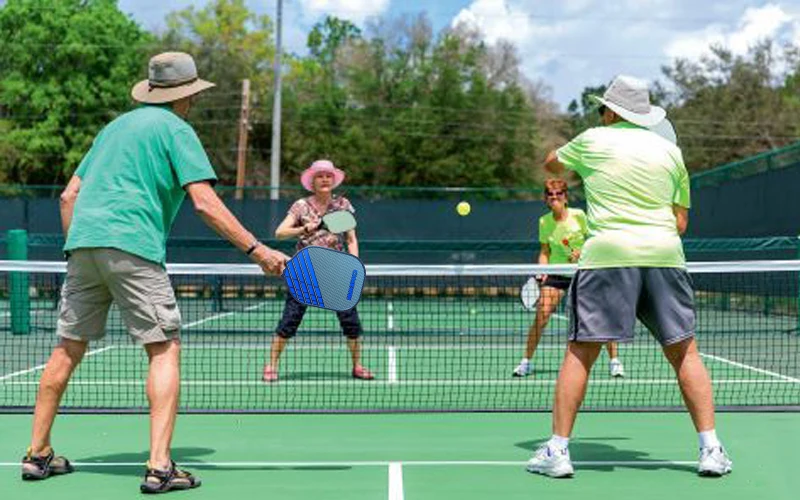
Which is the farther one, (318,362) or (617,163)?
(318,362)

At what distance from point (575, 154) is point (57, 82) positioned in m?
46.7

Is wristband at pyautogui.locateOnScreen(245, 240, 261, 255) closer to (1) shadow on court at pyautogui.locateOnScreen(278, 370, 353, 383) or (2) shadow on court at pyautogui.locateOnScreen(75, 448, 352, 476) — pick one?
(2) shadow on court at pyautogui.locateOnScreen(75, 448, 352, 476)

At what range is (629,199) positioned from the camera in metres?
4.85

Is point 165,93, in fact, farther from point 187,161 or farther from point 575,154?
point 575,154

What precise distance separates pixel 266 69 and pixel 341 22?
83.1 ft

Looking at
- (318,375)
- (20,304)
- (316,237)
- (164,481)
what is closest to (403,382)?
(318,375)

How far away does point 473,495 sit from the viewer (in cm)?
455

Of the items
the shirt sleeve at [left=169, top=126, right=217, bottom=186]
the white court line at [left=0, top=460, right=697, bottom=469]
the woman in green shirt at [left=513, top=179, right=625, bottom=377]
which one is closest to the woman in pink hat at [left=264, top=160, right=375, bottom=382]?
the woman in green shirt at [left=513, top=179, right=625, bottom=377]

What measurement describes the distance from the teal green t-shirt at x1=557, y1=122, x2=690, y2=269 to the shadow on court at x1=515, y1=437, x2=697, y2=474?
940 millimetres

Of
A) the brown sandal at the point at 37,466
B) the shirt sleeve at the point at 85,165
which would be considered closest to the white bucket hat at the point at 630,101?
the shirt sleeve at the point at 85,165

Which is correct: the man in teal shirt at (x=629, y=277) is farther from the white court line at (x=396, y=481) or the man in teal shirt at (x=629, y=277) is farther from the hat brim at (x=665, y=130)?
the white court line at (x=396, y=481)

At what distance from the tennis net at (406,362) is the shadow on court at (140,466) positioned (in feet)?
3.82

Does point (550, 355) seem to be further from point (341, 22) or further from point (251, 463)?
point (341, 22)

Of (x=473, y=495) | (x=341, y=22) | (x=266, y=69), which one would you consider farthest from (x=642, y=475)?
(x=341, y=22)
